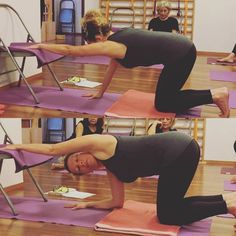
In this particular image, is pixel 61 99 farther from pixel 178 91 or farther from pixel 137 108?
pixel 178 91

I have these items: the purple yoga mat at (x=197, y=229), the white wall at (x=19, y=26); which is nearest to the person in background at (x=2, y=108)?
the white wall at (x=19, y=26)

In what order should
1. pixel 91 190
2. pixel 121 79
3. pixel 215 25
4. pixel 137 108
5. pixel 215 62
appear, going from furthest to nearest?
pixel 215 25
pixel 215 62
pixel 121 79
pixel 91 190
pixel 137 108

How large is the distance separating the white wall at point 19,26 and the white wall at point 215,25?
3.04 metres

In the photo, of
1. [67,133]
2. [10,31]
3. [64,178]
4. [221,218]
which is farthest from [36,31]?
[67,133]

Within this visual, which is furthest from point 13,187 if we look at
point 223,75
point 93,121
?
point 223,75

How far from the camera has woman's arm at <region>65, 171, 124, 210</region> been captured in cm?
336

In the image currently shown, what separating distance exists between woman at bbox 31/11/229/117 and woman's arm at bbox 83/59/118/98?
0.17 m

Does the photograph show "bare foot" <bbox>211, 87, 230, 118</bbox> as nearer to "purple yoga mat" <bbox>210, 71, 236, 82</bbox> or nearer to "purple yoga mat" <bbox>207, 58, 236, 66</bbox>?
"purple yoga mat" <bbox>210, 71, 236, 82</bbox>

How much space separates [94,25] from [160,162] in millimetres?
1329

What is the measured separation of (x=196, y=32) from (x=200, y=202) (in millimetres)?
4975

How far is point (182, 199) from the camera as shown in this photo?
10.6ft

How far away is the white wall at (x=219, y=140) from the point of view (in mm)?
7562

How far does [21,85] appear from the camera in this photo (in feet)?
16.5

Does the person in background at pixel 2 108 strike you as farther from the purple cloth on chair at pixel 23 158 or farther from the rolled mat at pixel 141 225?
the rolled mat at pixel 141 225
